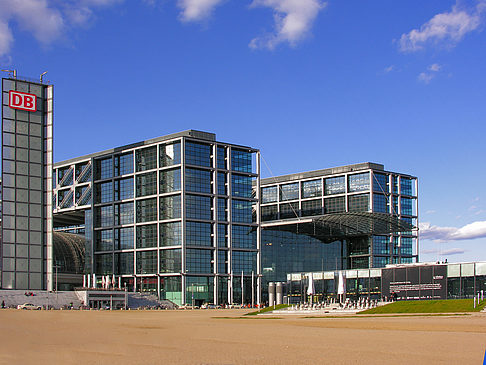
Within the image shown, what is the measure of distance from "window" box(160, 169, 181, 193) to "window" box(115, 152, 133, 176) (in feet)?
36.8

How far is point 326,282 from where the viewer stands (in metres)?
138

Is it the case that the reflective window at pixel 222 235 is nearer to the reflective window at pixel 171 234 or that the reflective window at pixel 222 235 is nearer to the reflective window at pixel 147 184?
the reflective window at pixel 171 234

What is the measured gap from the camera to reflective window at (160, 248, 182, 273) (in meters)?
A: 144

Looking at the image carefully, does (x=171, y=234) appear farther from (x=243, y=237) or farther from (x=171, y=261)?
(x=243, y=237)

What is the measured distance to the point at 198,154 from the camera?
149m

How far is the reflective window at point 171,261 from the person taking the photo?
144 metres

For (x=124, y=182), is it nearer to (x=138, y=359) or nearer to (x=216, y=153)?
(x=216, y=153)

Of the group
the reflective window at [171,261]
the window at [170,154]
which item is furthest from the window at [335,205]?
the reflective window at [171,261]

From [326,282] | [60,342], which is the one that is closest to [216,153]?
[326,282]

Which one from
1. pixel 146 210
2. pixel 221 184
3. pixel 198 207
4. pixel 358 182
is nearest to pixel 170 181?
pixel 198 207

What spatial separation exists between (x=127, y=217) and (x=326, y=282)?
166ft

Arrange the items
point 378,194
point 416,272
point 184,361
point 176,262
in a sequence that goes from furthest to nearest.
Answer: point 378,194 → point 176,262 → point 416,272 → point 184,361

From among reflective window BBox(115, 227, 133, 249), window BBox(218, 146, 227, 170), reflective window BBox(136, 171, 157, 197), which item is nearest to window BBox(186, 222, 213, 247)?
reflective window BBox(136, 171, 157, 197)

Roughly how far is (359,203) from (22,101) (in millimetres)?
100394
